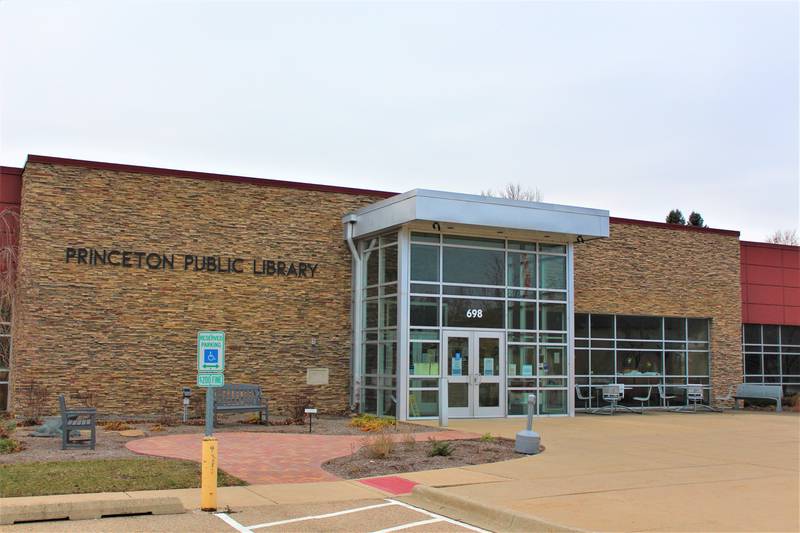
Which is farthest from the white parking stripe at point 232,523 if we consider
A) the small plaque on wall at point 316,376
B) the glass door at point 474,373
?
the glass door at point 474,373

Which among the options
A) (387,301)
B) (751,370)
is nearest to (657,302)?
(751,370)

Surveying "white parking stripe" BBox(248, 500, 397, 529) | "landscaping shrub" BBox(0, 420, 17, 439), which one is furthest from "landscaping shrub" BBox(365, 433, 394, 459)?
"landscaping shrub" BBox(0, 420, 17, 439)

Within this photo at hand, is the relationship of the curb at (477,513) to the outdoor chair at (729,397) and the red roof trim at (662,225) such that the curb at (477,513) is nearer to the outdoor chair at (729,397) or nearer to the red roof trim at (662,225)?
the red roof trim at (662,225)

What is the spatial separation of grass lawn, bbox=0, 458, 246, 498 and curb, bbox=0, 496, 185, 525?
1087 millimetres

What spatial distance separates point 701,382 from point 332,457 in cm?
1875

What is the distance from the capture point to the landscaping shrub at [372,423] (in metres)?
18.6

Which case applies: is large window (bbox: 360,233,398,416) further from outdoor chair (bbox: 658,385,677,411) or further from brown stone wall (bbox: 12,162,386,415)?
outdoor chair (bbox: 658,385,677,411)

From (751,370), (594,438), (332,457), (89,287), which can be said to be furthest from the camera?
(751,370)

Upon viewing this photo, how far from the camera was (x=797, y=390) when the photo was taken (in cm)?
3219

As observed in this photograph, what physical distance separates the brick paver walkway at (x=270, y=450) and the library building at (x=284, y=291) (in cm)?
329

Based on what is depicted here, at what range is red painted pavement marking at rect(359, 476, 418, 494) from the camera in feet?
37.3

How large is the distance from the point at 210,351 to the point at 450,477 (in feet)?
13.6

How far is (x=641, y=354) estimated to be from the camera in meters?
27.9

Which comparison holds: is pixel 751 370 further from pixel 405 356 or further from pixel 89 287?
pixel 89 287
